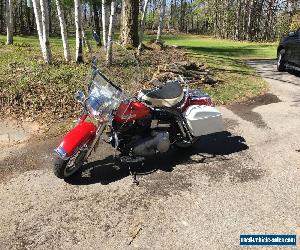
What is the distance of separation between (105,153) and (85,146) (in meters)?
1.24

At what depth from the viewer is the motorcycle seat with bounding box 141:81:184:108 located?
648cm

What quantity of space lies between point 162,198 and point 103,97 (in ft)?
6.01

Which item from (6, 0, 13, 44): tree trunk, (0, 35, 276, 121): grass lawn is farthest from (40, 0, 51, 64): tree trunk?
(6, 0, 13, 44): tree trunk

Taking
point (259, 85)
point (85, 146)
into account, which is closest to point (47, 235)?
point (85, 146)

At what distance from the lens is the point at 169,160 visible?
695 cm

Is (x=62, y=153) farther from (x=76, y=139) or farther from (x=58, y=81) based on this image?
(x=58, y=81)

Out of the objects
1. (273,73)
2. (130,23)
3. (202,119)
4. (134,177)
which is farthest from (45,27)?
(273,73)

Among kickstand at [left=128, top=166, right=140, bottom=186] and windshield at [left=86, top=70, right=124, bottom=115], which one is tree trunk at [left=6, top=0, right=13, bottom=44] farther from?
kickstand at [left=128, top=166, right=140, bottom=186]

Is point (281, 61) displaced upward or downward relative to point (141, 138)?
upward

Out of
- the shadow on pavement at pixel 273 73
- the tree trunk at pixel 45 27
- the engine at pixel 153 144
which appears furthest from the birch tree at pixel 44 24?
the shadow on pavement at pixel 273 73

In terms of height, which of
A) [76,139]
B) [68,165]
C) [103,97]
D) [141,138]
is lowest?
[68,165]

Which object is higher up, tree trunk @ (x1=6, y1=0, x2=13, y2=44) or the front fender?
tree trunk @ (x1=6, y1=0, x2=13, y2=44)

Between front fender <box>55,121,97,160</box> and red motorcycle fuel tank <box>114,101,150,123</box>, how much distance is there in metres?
0.47

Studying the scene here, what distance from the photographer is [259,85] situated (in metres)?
12.2
